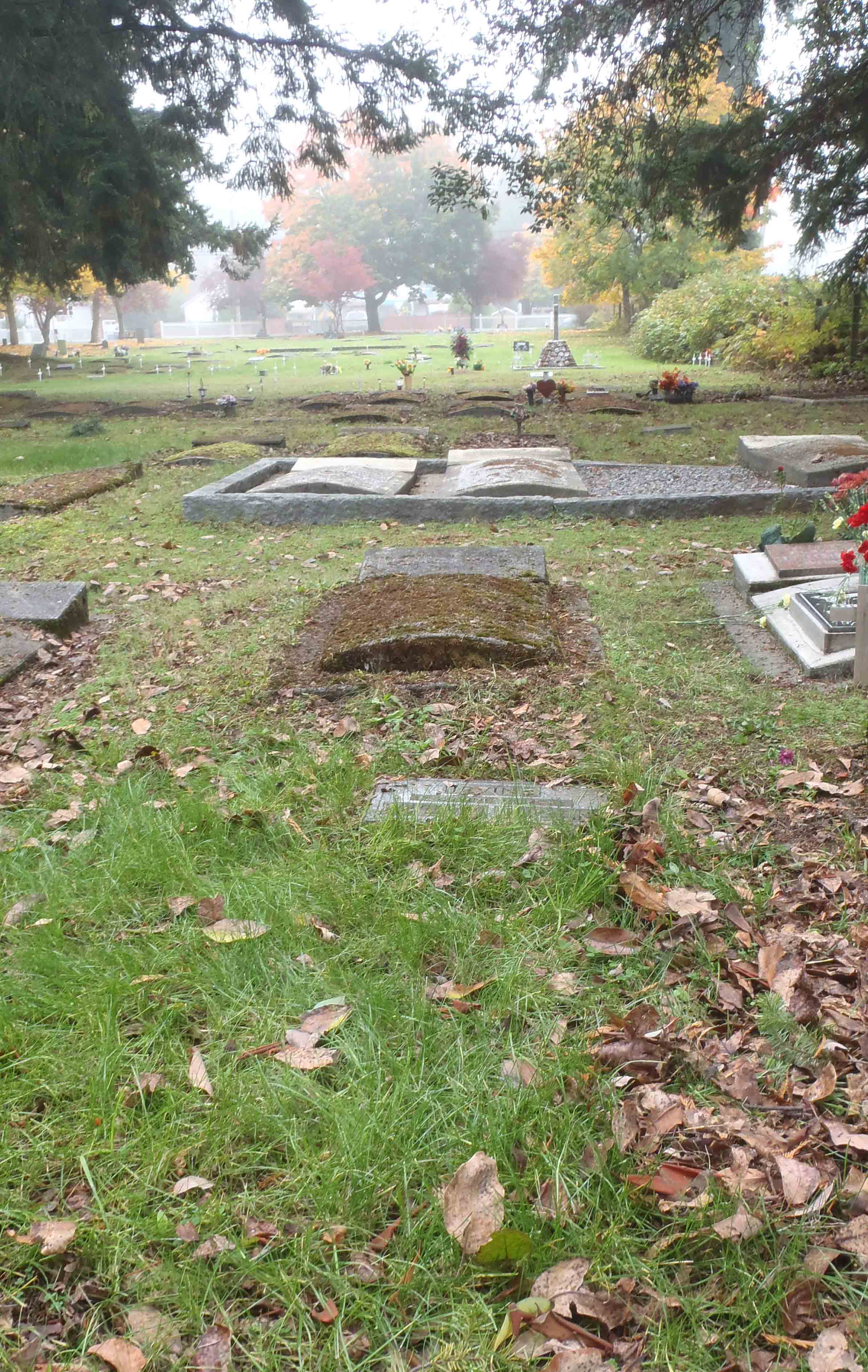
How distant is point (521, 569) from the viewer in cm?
535

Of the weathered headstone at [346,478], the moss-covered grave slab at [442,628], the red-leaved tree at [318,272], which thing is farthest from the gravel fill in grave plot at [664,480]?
the red-leaved tree at [318,272]

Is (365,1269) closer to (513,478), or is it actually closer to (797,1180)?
(797,1180)

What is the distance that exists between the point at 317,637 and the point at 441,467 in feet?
17.1

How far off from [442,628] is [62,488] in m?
5.85

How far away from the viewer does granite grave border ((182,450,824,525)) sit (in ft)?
25.9

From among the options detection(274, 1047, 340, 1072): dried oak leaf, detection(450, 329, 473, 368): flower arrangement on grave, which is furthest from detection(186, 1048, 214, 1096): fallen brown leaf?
detection(450, 329, 473, 368): flower arrangement on grave

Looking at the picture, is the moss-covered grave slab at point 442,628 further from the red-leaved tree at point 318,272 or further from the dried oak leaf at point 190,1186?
the red-leaved tree at point 318,272

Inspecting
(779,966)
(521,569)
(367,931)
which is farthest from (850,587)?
(367,931)

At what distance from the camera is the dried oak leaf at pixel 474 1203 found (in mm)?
1657

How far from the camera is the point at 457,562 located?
5422 millimetres

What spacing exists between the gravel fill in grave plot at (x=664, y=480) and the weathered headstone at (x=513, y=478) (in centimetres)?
25

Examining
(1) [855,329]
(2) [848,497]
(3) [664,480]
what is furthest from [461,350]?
(2) [848,497]

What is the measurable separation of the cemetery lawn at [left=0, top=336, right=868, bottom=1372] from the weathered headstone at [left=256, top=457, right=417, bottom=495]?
4193 millimetres

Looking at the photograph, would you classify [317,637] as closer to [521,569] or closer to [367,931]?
[521,569]
